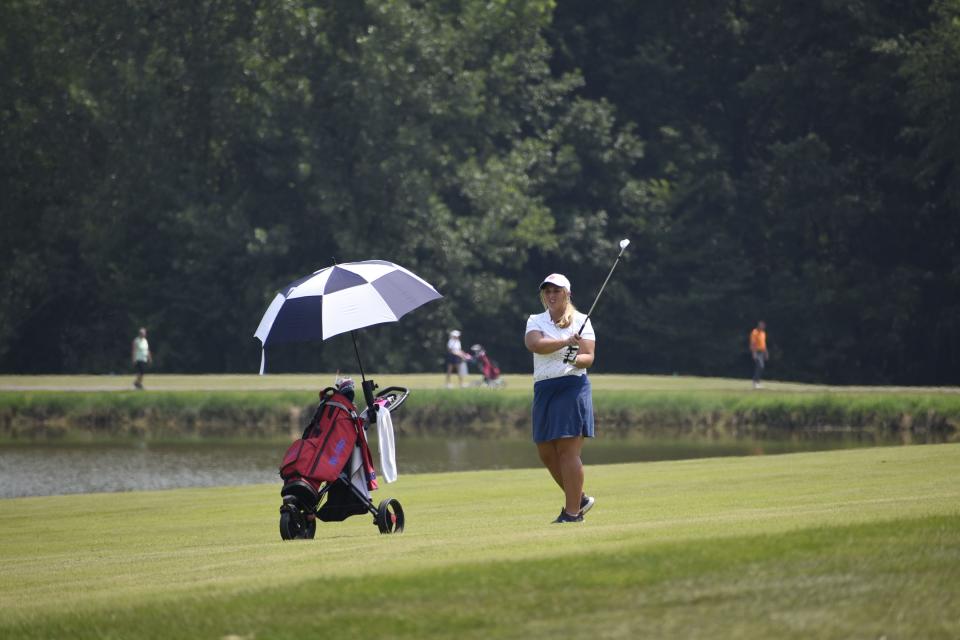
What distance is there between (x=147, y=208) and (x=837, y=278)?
25.4 m

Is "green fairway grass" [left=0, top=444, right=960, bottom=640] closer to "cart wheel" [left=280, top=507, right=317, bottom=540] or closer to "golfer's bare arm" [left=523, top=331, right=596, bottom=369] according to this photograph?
"cart wheel" [left=280, top=507, right=317, bottom=540]

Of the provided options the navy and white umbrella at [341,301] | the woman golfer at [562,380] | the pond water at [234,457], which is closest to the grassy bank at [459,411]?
the pond water at [234,457]

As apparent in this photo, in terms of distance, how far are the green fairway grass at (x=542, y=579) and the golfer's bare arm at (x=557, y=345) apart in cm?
133

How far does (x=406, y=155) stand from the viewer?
59406 millimetres

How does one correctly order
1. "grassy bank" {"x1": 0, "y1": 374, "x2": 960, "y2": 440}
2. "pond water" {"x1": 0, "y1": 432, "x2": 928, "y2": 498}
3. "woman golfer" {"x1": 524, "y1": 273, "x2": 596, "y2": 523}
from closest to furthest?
"woman golfer" {"x1": 524, "y1": 273, "x2": 596, "y2": 523} < "pond water" {"x1": 0, "y1": 432, "x2": 928, "y2": 498} < "grassy bank" {"x1": 0, "y1": 374, "x2": 960, "y2": 440}

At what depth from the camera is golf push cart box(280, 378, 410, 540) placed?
13594 mm

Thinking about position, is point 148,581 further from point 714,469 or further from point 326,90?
point 326,90

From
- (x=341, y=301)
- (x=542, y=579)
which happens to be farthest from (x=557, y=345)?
(x=542, y=579)

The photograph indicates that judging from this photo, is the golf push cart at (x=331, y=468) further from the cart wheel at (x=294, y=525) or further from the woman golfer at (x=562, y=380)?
the woman golfer at (x=562, y=380)

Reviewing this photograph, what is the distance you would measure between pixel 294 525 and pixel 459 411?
91.0ft

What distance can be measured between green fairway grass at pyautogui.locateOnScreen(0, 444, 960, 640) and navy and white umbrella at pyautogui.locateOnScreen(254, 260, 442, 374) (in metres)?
1.76

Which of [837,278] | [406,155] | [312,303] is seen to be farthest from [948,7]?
[312,303]

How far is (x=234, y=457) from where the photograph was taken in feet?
106

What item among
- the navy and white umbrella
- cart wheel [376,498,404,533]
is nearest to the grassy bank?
cart wheel [376,498,404,533]
